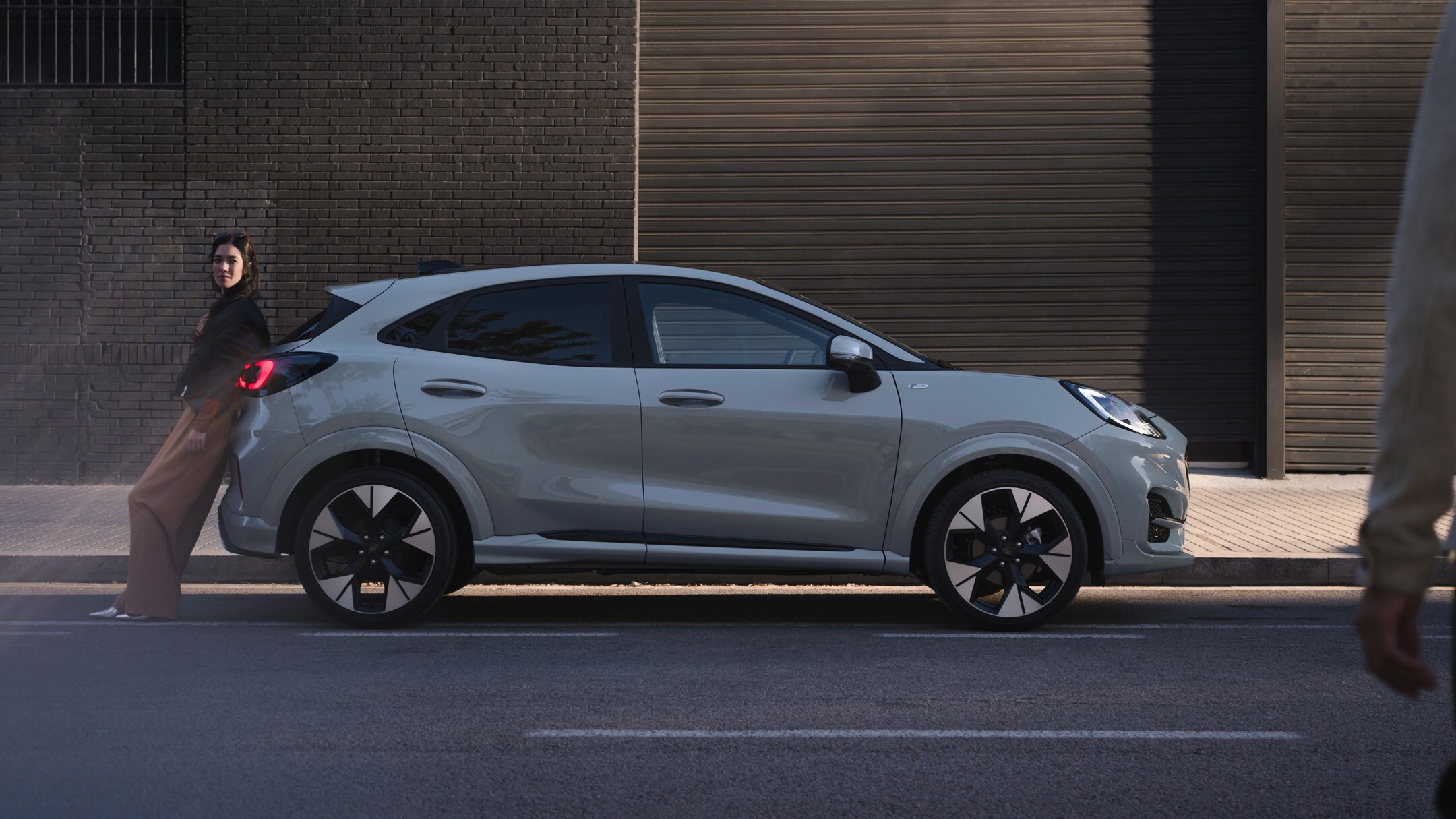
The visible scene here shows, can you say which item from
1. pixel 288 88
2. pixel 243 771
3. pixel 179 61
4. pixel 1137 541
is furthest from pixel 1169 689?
pixel 179 61

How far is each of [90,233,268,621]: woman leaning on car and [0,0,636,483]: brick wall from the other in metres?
5.51

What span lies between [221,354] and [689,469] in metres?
2.41

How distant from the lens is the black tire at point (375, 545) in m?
6.34

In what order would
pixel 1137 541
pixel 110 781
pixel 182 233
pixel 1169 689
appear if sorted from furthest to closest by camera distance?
pixel 182 233, pixel 1137 541, pixel 1169 689, pixel 110 781

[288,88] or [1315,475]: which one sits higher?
[288,88]

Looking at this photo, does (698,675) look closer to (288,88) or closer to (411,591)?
(411,591)

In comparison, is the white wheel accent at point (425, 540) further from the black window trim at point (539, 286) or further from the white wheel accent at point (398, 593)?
the black window trim at point (539, 286)

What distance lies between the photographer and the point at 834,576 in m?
8.00

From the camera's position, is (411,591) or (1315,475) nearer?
(411,591)

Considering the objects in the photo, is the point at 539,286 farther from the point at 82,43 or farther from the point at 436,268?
the point at 82,43

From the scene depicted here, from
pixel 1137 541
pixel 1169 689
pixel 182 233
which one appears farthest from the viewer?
pixel 182 233

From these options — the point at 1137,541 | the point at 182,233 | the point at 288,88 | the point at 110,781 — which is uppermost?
the point at 288,88

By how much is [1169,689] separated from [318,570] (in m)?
3.86

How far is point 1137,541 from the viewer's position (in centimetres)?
631
